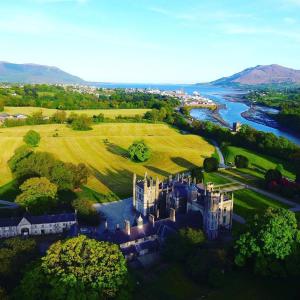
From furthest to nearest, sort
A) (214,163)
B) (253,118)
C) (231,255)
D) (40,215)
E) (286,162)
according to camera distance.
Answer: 1. (253,118)
2. (286,162)
3. (214,163)
4. (40,215)
5. (231,255)

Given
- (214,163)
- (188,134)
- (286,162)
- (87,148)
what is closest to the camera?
(214,163)

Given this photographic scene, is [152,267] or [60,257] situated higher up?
[60,257]

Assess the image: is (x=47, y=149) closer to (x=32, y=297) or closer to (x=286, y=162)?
(x=286, y=162)

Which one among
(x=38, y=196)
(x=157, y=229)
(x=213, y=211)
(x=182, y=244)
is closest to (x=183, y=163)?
(x=38, y=196)

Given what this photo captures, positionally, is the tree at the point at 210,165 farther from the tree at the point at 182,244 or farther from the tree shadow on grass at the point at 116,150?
the tree at the point at 182,244

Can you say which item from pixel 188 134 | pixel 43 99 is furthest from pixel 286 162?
pixel 43 99
